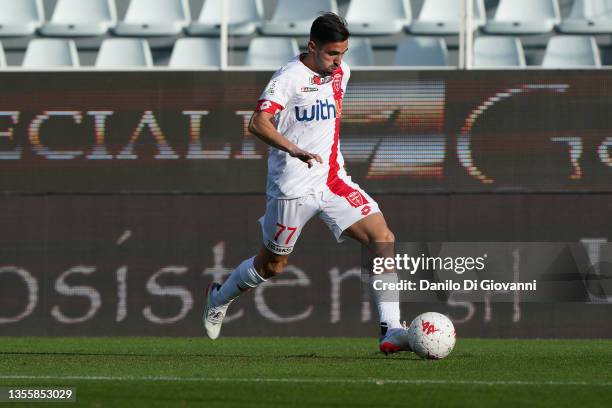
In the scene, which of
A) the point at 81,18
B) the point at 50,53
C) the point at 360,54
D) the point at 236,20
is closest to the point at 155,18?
the point at 81,18

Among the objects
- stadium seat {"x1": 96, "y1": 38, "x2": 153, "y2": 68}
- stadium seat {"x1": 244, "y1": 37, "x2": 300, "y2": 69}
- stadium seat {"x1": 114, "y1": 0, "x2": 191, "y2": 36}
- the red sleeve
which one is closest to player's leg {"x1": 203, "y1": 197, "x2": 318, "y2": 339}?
the red sleeve

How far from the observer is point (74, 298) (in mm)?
13102

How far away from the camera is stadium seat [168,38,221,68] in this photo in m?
14.2

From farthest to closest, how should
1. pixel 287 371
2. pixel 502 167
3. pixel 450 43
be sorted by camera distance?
pixel 450 43 < pixel 502 167 < pixel 287 371

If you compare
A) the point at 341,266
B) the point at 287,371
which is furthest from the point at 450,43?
the point at 287,371

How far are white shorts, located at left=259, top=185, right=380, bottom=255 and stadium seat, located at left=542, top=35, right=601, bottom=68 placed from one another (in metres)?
5.80

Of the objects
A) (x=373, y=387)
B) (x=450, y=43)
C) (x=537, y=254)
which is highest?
(x=450, y=43)

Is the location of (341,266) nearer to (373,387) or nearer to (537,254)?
(537,254)

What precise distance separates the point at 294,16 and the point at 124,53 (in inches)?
78.5

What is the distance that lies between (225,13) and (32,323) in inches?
151

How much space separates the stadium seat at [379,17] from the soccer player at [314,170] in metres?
5.60

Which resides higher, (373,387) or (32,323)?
(373,387)

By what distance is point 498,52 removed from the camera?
13891 millimetres

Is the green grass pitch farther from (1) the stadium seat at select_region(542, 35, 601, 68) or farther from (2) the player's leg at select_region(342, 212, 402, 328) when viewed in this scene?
(1) the stadium seat at select_region(542, 35, 601, 68)
